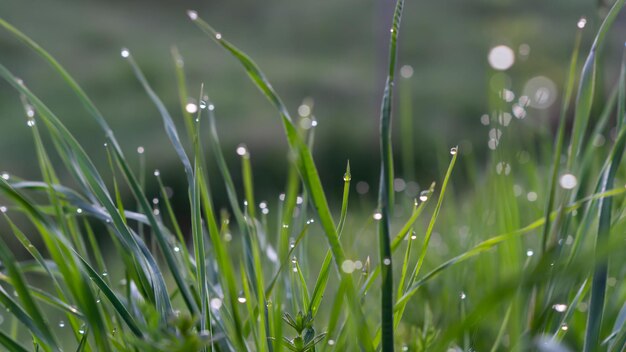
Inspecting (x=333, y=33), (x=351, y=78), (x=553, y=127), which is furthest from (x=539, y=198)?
(x=333, y=33)

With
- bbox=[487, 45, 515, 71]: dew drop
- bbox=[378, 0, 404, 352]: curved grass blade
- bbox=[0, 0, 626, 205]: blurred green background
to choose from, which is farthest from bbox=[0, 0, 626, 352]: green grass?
bbox=[0, 0, 626, 205]: blurred green background

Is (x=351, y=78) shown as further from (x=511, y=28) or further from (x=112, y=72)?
(x=112, y=72)

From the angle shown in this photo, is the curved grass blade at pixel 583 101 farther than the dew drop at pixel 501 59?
No

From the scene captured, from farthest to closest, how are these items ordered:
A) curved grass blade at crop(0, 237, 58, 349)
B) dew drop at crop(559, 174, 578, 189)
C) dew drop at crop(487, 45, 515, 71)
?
dew drop at crop(487, 45, 515, 71), dew drop at crop(559, 174, 578, 189), curved grass blade at crop(0, 237, 58, 349)

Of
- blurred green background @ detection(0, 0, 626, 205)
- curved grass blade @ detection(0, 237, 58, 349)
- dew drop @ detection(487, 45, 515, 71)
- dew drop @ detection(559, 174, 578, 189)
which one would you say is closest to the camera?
curved grass blade @ detection(0, 237, 58, 349)

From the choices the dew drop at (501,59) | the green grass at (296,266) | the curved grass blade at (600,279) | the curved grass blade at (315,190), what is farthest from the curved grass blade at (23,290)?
the dew drop at (501,59)

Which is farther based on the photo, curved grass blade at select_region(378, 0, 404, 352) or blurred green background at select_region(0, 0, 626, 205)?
blurred green background at select_region(0, 0, 626, 205)

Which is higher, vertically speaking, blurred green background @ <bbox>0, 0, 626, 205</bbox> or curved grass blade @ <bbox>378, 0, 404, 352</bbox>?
blurred green background @ <bbox>0, 0, 626, 205</bbox>

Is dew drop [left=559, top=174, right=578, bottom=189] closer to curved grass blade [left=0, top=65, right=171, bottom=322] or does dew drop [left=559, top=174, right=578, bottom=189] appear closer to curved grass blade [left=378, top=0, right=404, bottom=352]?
curved grass blade [left=378, top=0, right=404, bottom=352]

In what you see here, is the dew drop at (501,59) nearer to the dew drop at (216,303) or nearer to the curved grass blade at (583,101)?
the curved grass blade at (583,101)
